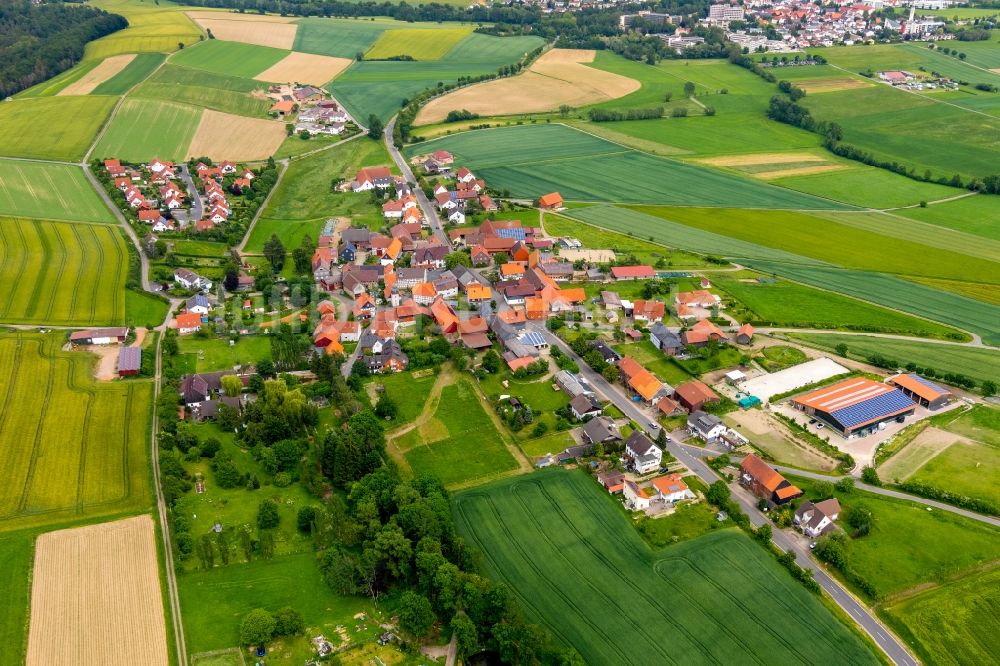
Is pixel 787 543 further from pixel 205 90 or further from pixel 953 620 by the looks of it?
pixel 205 90

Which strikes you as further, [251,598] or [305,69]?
[305,69]

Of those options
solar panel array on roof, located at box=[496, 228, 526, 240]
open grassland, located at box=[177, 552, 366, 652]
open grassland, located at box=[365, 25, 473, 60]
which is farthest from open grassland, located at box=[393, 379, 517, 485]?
open grassland, located at box=[365, 25, 473, 60]

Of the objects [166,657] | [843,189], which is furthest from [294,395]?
[843,189]

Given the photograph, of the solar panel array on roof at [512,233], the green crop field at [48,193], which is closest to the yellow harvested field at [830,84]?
the solar panel array on roof at [512,233]

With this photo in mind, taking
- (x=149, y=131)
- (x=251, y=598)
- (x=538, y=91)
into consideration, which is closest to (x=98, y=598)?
(x=251, y=598)

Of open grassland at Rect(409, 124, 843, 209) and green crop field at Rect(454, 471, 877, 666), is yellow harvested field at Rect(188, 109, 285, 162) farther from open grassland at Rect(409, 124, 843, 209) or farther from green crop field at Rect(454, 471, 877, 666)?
A: green crop field at Rect(454, 471, 877, 666)

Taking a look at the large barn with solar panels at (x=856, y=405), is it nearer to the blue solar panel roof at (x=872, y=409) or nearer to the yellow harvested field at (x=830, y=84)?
the blue solar panel roof at (x=872, y=409)
